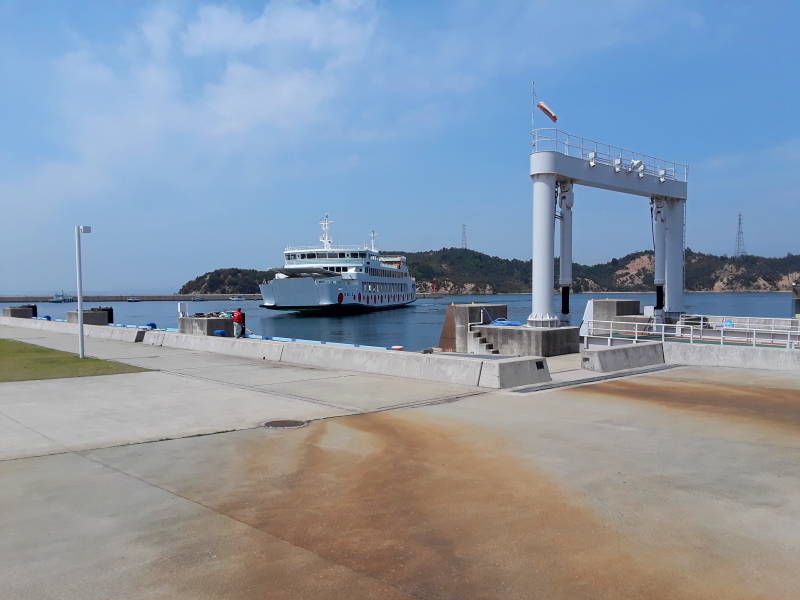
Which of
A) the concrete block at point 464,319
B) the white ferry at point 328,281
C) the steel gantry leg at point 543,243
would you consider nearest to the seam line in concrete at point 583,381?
the steel gantry leg at point 543,243

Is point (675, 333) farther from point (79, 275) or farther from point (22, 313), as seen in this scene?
point (22, 313)

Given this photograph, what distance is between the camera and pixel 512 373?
13.0 m

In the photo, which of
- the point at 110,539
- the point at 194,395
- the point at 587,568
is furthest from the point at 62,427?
the point at 587,568

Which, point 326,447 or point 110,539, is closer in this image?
point 110,539

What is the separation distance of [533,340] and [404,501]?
14241 mm

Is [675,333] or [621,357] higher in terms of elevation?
[675,333]

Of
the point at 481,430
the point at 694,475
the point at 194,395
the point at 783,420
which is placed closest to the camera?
the point at 694,475

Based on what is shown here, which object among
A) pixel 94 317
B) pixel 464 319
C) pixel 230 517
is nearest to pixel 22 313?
pixel 94 317

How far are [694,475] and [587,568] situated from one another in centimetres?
290

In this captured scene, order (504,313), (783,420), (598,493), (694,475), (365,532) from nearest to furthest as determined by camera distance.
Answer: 1. (365,532)
2. (598,493)
3. (694,475)
4. (783,420)
5. (504,313)

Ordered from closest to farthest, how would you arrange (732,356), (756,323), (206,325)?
(732,356) < (756,323) < (206,325)

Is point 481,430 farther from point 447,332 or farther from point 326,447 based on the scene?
point 447,332

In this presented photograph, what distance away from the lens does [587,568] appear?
4.47m

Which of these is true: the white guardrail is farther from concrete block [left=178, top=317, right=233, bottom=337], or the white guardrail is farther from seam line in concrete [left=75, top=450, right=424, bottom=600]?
seam line in concrete [left=75, top=450, right=424, bottom=600]
